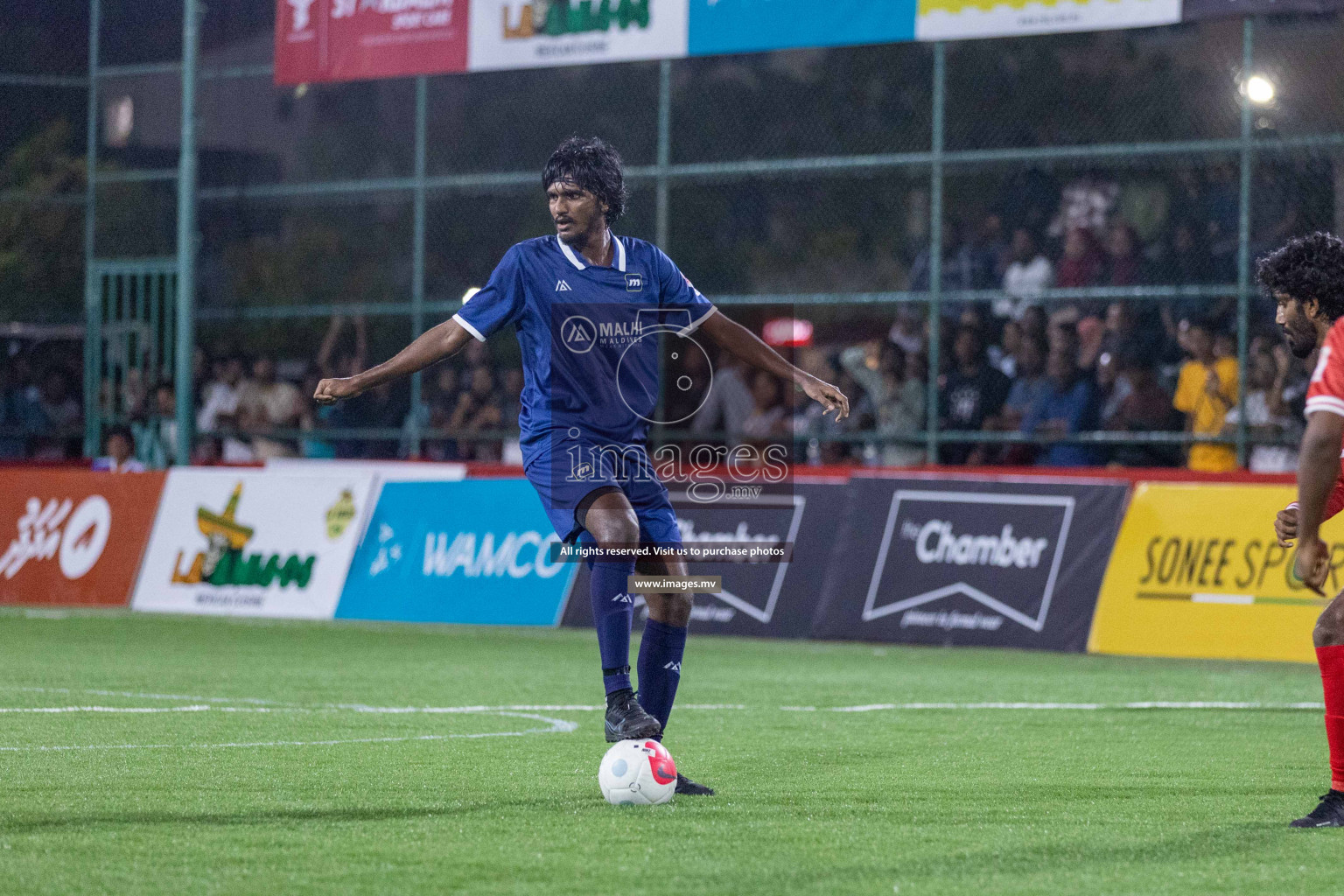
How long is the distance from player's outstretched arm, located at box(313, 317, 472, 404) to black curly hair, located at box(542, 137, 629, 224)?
666 mm

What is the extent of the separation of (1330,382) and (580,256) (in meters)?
2.85

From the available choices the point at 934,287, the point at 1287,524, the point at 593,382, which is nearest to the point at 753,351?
the point at 593,382

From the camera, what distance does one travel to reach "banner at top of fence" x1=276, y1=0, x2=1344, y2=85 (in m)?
16.6

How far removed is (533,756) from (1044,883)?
3.26m

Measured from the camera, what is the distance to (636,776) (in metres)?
6.77

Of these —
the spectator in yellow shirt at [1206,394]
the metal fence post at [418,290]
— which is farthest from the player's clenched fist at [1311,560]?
the metal fence post at [418,290]

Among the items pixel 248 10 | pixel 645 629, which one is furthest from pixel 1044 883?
pixel 248 10

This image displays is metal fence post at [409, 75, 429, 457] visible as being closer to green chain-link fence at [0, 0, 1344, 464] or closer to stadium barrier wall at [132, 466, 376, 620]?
green chain-link fence at [0, 0, 1344, 464]

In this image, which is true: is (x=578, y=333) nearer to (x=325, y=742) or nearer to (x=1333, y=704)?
(x=325, y=742)

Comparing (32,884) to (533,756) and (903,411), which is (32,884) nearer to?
(533,756)

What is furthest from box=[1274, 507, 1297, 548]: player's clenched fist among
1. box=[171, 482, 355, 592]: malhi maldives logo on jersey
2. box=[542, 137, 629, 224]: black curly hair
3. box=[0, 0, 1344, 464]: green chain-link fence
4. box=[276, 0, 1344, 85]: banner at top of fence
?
box=[171, 482, 355, 592]: malhi maldives logo on jersey

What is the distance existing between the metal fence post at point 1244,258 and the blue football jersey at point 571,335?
961 centimetres

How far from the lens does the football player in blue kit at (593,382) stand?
285 inches

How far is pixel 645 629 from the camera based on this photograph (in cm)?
767
